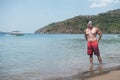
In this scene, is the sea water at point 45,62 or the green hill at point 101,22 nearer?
the sea water at point 45,62

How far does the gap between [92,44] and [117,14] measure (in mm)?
169060

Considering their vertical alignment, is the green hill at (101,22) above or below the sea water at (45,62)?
above

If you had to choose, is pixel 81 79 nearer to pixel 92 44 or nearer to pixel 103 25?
pixel 92 44

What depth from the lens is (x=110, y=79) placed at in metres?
A: 9.45

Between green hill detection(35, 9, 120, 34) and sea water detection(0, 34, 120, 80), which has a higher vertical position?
green hill detection(35, 9, 120, 34)

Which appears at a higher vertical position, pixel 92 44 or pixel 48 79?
pixel 92 44

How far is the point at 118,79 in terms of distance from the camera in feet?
30.5

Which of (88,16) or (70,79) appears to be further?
(88,16)

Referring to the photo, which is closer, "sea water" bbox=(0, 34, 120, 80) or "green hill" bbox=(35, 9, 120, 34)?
"sea water" bbox=(0, 34, 120, 80)

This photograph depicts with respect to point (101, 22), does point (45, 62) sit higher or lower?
lower

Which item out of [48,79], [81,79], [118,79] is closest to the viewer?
[118,79]

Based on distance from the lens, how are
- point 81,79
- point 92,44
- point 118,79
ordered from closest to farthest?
point 118,79 < point 81,79 < point 92,44

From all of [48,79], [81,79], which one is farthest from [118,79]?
[48,79]

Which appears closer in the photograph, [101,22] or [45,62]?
[45,62]
